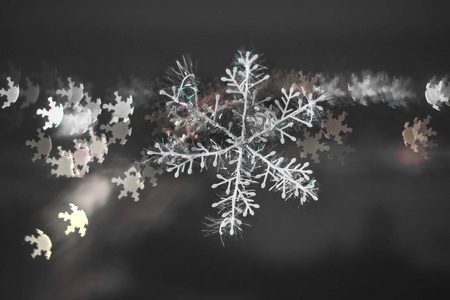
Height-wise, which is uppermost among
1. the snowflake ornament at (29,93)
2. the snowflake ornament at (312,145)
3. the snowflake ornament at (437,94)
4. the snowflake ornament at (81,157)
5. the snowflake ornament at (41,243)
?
the snowflake ornament at (437,94)

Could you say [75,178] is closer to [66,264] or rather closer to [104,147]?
[104,147]

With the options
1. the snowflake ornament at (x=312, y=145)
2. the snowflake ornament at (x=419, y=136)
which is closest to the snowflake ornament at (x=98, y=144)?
the snowflake ornament at (x=312, y=145)

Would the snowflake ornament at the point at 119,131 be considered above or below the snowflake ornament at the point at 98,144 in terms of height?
above

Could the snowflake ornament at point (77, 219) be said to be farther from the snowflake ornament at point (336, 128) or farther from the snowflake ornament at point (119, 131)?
the snowflake ornament at point (336, 128)

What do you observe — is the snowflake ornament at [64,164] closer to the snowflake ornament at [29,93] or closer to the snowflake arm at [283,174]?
the snowflake ornament at [29,93]

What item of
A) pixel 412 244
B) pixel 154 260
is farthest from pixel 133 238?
pixel 412 244

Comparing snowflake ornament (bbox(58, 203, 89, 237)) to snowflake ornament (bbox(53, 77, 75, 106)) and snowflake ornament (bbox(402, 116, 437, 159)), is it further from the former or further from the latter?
snowflake ornament (bbox(402, 116, 437, 159))

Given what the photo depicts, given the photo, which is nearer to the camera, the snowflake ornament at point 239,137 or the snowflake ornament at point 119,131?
the snowflake ornament at point 239,137
